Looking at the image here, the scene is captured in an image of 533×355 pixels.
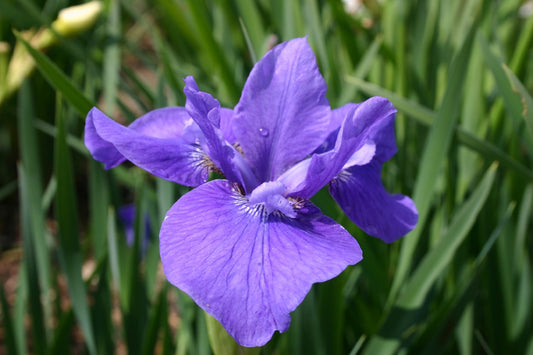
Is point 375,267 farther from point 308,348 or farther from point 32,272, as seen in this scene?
point 32,272

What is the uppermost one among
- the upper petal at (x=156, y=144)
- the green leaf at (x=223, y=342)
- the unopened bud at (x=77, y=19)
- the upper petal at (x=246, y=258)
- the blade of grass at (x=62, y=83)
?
the unopened bud at (x=77, y=19)

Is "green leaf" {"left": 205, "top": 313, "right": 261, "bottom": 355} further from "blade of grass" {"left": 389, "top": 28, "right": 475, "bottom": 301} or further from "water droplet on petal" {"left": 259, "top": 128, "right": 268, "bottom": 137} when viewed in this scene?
"blade of grass" {"left": 389, "top": 28, "right": 475, "bottom": 301}

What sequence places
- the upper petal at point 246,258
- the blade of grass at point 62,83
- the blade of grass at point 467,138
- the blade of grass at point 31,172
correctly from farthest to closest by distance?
the blade of grass at point 31,172, the blade of grass at point 467,138, the blade of grass at point 62,83, the upper petal at point 246,258

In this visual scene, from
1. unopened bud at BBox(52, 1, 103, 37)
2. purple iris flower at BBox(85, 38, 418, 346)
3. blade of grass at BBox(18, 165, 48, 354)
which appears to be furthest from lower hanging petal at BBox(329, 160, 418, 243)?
unopened bud at BBox(52, 1, 103, 37)

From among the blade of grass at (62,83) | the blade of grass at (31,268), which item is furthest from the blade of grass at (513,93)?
the blade of grass at (31,268)

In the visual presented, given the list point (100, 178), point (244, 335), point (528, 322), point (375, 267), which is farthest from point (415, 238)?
point (100, 178)

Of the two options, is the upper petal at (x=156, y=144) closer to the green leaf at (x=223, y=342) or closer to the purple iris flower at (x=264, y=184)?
the purple iris flower at (x=264, y=184)

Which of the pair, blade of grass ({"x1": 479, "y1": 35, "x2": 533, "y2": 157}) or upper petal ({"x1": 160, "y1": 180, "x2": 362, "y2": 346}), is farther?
blade of grass ({"x1": 479, "y1": 35, "x2": 533, "y2": 157})

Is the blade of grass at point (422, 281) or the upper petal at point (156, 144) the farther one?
the blade of grass at point (422, 281)
